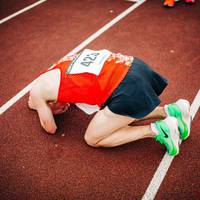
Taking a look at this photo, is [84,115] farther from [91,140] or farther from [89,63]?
[89,63]

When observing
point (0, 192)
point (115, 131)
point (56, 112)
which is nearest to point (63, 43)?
point (56, 112)

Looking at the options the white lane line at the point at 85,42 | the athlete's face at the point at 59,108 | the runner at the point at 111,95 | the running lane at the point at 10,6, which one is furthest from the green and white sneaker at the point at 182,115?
the running lane at the point at 10,6

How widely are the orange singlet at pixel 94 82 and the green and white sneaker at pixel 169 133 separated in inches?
24.6

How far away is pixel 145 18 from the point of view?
4625 millimetres

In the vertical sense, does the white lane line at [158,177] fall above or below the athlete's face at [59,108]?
below

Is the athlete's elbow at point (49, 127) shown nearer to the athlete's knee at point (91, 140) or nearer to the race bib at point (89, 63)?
the athlete's knee at point (91, 140)

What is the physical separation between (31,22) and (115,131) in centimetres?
306

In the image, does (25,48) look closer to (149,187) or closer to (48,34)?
(48,34)

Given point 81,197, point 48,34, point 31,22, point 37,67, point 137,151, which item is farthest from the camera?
point 31,22

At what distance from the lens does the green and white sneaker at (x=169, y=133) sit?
2.44 metres

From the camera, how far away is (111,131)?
241cm

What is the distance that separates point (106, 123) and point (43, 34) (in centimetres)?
257

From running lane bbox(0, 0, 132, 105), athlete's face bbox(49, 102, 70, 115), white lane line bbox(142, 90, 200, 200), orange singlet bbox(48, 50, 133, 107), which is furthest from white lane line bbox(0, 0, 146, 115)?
white lane line bbox(142, 90, 200, 200)

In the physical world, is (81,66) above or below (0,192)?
above
